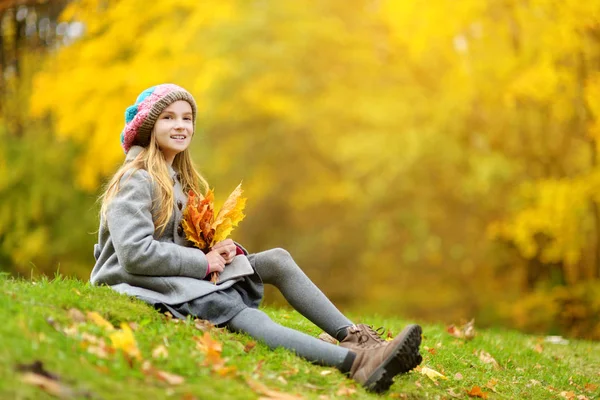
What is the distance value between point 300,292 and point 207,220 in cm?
59

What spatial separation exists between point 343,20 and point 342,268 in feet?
15.2

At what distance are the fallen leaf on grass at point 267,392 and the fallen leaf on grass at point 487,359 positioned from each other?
2.08 meters

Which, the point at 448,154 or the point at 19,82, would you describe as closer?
the point at 448,154

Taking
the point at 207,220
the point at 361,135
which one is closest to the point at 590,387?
the point at 207,220

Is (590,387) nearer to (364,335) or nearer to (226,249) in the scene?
(364,335)

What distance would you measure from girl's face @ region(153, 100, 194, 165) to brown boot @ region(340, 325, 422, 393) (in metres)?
1.46

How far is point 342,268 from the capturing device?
14055 millimetres

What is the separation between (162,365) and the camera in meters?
2.92

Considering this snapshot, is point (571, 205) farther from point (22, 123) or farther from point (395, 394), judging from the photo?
point (22, 123)

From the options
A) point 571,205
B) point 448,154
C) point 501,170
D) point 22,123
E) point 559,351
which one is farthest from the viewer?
point 22,123

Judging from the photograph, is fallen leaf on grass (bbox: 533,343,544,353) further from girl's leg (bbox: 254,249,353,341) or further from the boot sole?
the boot sole

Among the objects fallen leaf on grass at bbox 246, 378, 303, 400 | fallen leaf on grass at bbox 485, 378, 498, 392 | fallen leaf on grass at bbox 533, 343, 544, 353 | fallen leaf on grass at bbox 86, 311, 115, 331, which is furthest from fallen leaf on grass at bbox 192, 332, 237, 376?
fallen leaf on grass at bbox 533, 343, 544, 353

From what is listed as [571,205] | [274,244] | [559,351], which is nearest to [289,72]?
[274,244]

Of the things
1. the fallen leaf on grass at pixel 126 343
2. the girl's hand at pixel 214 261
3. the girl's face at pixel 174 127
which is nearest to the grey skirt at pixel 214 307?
the girl's hand at pixel 214 261
